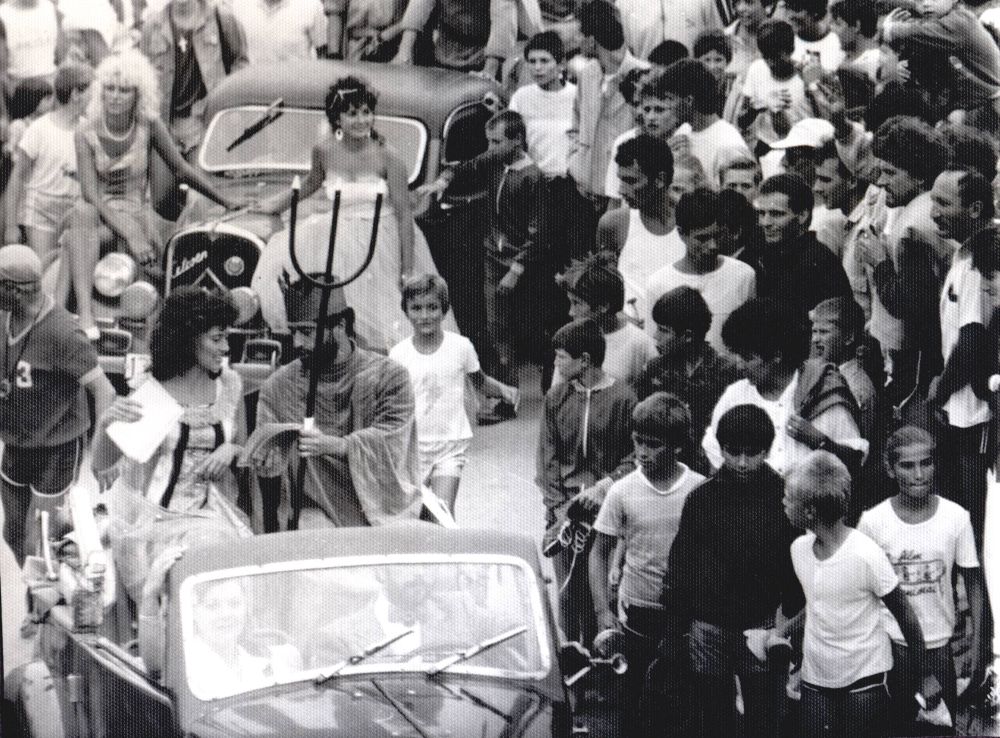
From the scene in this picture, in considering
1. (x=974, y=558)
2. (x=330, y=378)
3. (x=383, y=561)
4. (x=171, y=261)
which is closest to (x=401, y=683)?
(x=383, y=561)

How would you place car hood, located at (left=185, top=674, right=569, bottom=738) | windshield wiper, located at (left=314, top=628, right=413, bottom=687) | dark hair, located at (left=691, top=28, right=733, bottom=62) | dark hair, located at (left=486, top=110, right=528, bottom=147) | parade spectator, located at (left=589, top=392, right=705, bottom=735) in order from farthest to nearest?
dark hair, located at (left=691, top=28, right=733, bottom=62), dark hair, located at (left=486, top=110, right=528, bottom=147), parade spectator, located at (left=589, top=392, right=705, bottom=735), windshield wiper, located at (left=314, top=628, right=413, bottom=687), car hood, located at (left=185, top=674, right=569, bottom=738)

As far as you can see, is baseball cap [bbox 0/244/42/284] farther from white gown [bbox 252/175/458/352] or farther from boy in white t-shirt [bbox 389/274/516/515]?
boy in white t-shirt [bbox 389/274/516/515]

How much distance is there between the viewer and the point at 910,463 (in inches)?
221

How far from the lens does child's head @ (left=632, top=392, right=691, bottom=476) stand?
18.0 feet

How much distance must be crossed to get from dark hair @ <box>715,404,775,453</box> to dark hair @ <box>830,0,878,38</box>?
4.38 feet

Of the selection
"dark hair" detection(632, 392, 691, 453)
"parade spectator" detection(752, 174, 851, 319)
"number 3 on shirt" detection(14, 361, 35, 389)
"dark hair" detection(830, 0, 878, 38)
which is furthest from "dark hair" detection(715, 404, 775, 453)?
"number 3 on shirt" detection(14, 361, 35, 389)

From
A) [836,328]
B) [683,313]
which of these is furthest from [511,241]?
[836,328]

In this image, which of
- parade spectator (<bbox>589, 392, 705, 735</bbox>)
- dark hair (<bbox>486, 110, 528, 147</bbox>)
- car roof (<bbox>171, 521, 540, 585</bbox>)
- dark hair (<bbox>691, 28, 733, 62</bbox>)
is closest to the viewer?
car roof (<bbox>171, 521, 540, 585</bbox>)

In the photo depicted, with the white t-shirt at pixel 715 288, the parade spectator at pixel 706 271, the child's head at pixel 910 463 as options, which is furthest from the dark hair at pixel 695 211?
the child's head at pixel 910 463

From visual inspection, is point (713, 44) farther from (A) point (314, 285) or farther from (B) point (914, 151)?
(A) point (314, 285)

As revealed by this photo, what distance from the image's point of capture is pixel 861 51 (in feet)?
19.0

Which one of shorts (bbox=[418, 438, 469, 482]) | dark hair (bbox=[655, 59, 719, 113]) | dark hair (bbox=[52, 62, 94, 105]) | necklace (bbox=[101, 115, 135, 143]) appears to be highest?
dark hair (bbox=[655, 59, 719, 113])

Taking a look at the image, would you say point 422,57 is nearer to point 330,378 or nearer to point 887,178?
point 330,378

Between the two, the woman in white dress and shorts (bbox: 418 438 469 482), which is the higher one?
the woman in white dress
